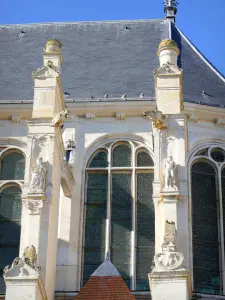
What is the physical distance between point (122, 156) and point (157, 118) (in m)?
2.61

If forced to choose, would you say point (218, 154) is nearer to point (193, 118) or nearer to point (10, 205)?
point (193, 118)

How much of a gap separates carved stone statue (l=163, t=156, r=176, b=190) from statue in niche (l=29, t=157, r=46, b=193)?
2.18 metres

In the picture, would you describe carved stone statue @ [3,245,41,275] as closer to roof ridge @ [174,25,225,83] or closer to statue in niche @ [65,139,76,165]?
statue in niche @ [65,139,76,165]

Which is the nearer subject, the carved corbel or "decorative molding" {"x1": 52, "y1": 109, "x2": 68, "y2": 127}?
"decorative molding" {"x1": 52, "y1": 109, "x2": 68, "y2": 127}

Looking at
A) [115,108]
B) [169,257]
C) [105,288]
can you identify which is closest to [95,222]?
[115,108]

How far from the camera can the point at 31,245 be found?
49.1ft

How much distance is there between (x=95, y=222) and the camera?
17.7 metres

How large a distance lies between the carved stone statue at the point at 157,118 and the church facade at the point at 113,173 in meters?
0.02

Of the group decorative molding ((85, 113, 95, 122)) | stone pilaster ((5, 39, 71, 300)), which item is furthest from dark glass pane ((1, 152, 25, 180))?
decorative molding ((85, 113, 95, 122))

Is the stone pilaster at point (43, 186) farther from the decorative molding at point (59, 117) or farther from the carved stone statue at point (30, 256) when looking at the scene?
the carved stone statue at point (30, 256)

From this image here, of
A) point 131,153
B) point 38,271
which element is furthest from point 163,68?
point 38,271

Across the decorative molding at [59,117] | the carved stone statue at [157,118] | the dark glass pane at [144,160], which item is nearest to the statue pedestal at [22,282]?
the decorative molding at [59,117]

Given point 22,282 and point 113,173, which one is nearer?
point 22,282

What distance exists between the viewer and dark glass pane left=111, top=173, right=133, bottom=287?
17.2 m
